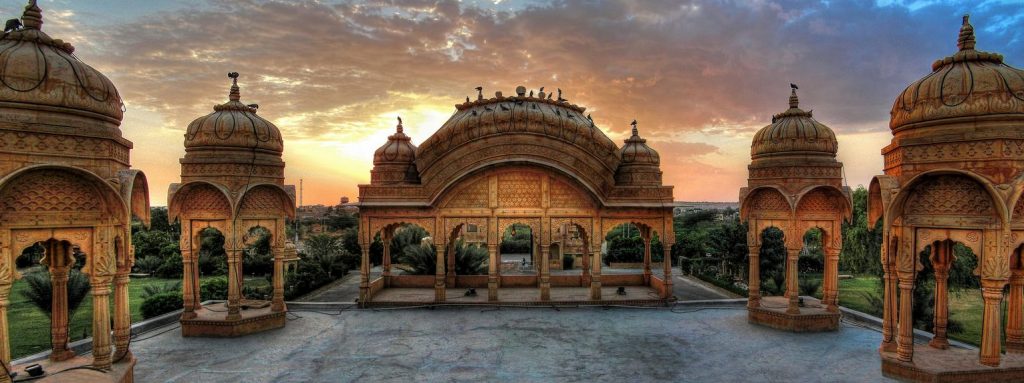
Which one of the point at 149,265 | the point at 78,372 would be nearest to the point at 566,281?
the point at 78,372

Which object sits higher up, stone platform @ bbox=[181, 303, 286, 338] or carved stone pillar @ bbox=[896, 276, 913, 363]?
carved stone pillar @ bbox=[896, 276, 913, 363]

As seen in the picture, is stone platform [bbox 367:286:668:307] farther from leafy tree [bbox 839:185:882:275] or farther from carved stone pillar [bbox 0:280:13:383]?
leafy tree [bbox 839:185:882:275]

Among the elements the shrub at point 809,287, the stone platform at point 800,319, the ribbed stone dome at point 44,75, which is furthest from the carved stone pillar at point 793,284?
the ribbed stone dome at point 44,75

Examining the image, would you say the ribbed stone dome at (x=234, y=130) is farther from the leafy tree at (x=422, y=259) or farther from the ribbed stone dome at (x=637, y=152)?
the ribbed stone dome at (x=637, y=152)

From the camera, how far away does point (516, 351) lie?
35.0 feet

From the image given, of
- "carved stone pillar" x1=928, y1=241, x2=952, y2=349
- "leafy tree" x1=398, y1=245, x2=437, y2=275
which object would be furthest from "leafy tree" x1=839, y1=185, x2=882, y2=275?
"leafy tree" x1=398, y1=245, x2=437, y2=275

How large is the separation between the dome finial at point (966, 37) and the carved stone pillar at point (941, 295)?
10.6 ft

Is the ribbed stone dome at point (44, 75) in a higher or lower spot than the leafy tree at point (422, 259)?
higher

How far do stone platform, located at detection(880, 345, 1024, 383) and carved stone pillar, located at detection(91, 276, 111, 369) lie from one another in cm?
1226

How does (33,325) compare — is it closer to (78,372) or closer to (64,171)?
(78,372)

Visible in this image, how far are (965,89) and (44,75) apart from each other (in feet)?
42.7

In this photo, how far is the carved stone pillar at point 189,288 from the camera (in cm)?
1173

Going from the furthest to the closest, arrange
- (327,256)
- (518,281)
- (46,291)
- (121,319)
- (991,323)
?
(327,256) < (518,281) < (46,291) < (121,319) < (991,323)

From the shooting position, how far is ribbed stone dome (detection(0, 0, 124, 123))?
666 centimetres
